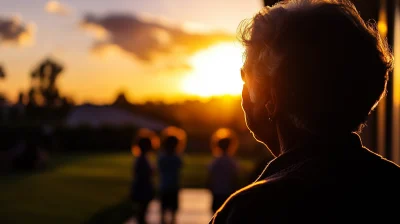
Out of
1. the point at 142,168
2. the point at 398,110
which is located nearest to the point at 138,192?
the point at 142,168

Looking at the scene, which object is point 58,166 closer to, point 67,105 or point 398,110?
point 398,110

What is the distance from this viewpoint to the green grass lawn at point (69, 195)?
1097 centimetres

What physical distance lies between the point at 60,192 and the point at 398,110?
999 cm

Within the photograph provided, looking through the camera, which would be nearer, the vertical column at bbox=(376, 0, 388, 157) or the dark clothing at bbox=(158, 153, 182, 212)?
the vertical column at bbox=(376, 0, 388, 157)

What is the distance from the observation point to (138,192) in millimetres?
8875

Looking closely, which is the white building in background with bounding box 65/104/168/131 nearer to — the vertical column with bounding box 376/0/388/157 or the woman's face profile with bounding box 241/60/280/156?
the vertical column with bounding box 376/0/388/157

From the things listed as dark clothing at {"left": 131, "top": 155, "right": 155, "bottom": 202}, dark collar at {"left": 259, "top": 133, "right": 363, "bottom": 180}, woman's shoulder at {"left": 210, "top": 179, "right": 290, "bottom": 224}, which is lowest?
dark clothing at {"left": 131, "top": 155, "right": 155, "bottom": 202}

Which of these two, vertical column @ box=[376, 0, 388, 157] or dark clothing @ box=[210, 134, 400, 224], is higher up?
dark clothing @ box=[210, 134, 400, 224]

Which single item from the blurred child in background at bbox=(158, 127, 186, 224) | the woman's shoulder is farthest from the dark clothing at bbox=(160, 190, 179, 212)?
the woman's shoulder

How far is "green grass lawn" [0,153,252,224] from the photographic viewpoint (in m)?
11.0

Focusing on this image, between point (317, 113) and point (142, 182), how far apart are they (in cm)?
788

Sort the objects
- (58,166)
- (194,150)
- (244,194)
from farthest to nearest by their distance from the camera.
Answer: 1. (194,150)
2. (58,166)
3. (244,194)

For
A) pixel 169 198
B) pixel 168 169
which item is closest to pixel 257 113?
pixel 168 169

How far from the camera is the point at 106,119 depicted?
4534 cm
